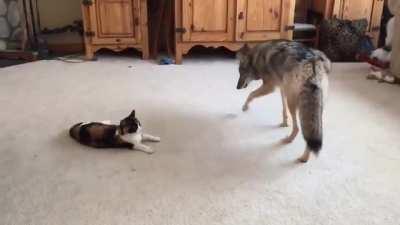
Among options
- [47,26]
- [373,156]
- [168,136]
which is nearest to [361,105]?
[373,156]

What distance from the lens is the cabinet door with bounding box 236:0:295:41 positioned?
13.0 ft

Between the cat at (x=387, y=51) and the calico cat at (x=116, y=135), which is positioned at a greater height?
the cat at (x=387, y=51)

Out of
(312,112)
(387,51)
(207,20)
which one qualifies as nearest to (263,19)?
(207,20)

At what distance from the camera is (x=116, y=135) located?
2.25 metres

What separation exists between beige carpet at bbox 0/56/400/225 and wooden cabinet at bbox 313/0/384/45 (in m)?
1.11

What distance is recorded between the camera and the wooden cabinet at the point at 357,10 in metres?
4.12

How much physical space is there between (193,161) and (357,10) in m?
2.83

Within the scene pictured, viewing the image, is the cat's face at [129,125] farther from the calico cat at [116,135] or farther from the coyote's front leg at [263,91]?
the coyote's front leg at [263,91]

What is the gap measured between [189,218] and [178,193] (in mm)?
196

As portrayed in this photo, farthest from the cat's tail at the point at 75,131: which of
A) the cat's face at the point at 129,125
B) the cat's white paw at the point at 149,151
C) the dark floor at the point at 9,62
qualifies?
the dark floor at the point at 9,62

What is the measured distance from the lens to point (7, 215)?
171 centimetres

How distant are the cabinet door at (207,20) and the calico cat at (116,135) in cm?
189

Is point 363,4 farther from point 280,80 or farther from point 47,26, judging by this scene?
point 47,26

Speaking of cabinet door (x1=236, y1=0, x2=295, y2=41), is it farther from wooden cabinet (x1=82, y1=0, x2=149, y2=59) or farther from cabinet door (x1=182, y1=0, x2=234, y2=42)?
wooden cabinet (x1=82, y1=0, x2=149, y2=59)
